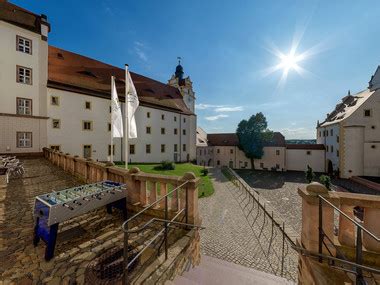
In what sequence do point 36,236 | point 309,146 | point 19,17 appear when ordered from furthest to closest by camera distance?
point 309,146 < point 19,17 < point 36,236

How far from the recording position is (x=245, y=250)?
9391 mm

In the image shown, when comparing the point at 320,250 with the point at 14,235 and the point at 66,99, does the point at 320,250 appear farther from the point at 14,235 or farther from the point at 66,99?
the point at 66,99

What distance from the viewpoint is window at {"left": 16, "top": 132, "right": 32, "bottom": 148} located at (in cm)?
1678

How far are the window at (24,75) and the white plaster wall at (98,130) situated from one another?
1.94 metres

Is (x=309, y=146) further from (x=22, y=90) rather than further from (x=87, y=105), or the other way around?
(x=22, y=90)

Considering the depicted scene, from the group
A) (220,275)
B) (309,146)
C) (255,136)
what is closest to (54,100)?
(220,275)

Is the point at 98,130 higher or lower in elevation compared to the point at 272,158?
higher

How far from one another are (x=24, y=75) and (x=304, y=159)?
45894mm

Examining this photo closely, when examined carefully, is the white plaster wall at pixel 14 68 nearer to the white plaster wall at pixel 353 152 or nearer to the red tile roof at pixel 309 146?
the white plaster wall at pixel 353 152

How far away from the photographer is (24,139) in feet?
56.2

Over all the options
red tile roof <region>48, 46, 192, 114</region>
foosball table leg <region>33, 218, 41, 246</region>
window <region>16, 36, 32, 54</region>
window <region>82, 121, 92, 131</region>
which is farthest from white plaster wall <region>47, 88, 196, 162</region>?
foosball table leg <region>33, 218, 41, 246</region>

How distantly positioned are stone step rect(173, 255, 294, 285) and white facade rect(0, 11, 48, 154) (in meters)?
20.4

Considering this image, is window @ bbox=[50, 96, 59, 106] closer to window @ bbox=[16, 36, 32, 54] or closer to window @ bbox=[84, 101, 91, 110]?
window @ bbox=[84, 101, 91, 110]

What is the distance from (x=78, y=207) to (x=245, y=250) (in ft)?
28.4
